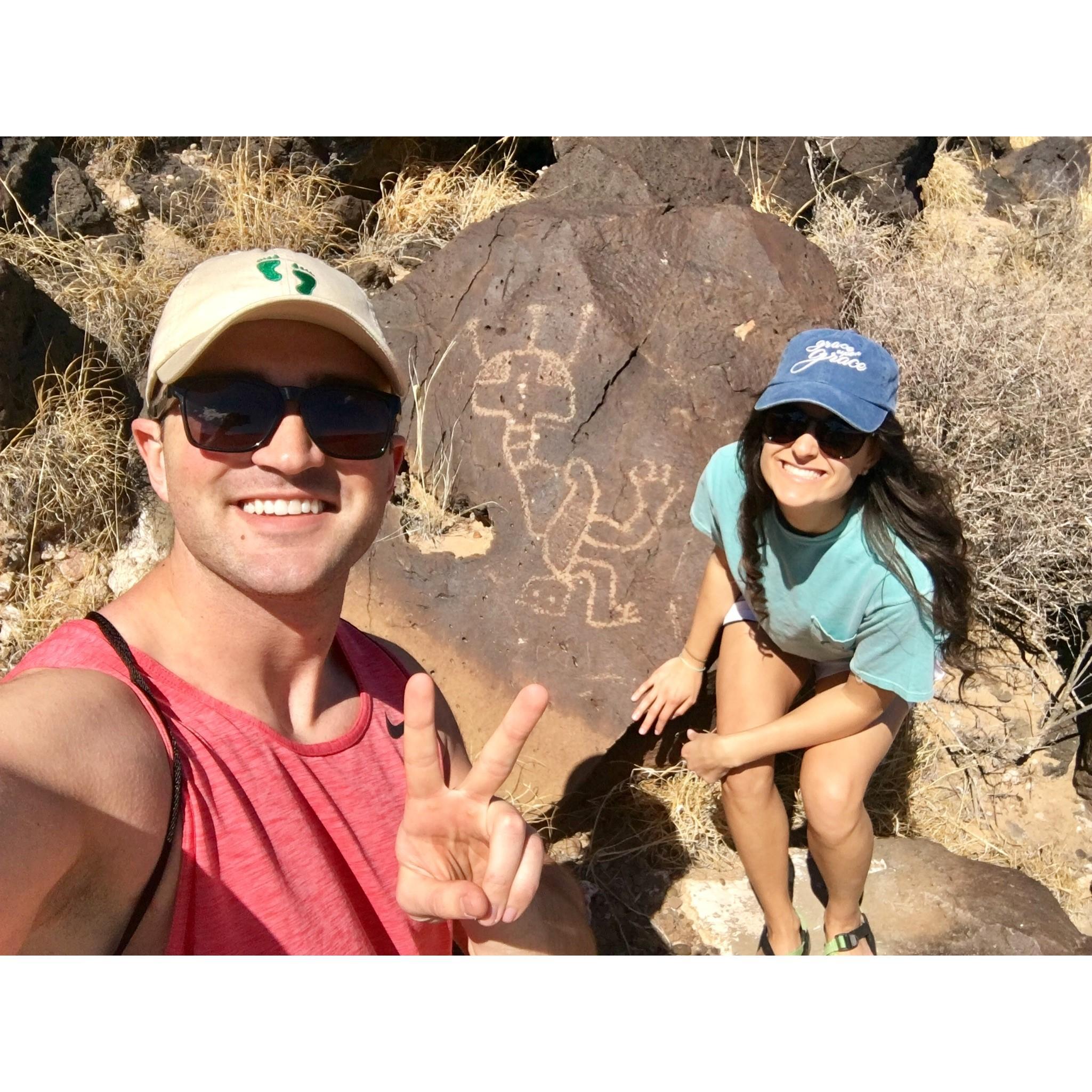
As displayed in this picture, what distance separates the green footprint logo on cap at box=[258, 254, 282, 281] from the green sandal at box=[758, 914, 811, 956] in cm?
224

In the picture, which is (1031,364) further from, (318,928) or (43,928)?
(43,928)

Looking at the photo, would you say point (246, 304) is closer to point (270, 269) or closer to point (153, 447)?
point (270, 269)

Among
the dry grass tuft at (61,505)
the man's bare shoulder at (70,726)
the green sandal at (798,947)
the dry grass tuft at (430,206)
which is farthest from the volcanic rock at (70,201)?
the green sandal at (798,947)

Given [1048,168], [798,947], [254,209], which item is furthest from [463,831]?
[1048,168]

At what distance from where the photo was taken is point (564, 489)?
320cm

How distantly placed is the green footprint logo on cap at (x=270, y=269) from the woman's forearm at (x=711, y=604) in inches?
61.9

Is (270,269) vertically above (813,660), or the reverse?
(270,269)

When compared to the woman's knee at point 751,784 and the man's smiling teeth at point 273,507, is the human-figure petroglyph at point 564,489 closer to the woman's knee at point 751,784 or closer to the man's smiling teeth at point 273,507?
the woman's knee at point 751,784

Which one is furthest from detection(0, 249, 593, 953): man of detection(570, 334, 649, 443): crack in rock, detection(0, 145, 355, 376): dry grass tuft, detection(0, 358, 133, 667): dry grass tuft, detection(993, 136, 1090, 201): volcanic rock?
detection(993, 136, 1090, 201): volcanic rock

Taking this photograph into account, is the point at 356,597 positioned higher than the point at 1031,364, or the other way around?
the point at 1031,364

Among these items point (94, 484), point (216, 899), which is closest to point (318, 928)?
point (216, 899)

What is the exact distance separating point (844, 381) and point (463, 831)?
1334mm

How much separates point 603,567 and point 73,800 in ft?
7.07

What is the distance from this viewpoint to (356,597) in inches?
127
